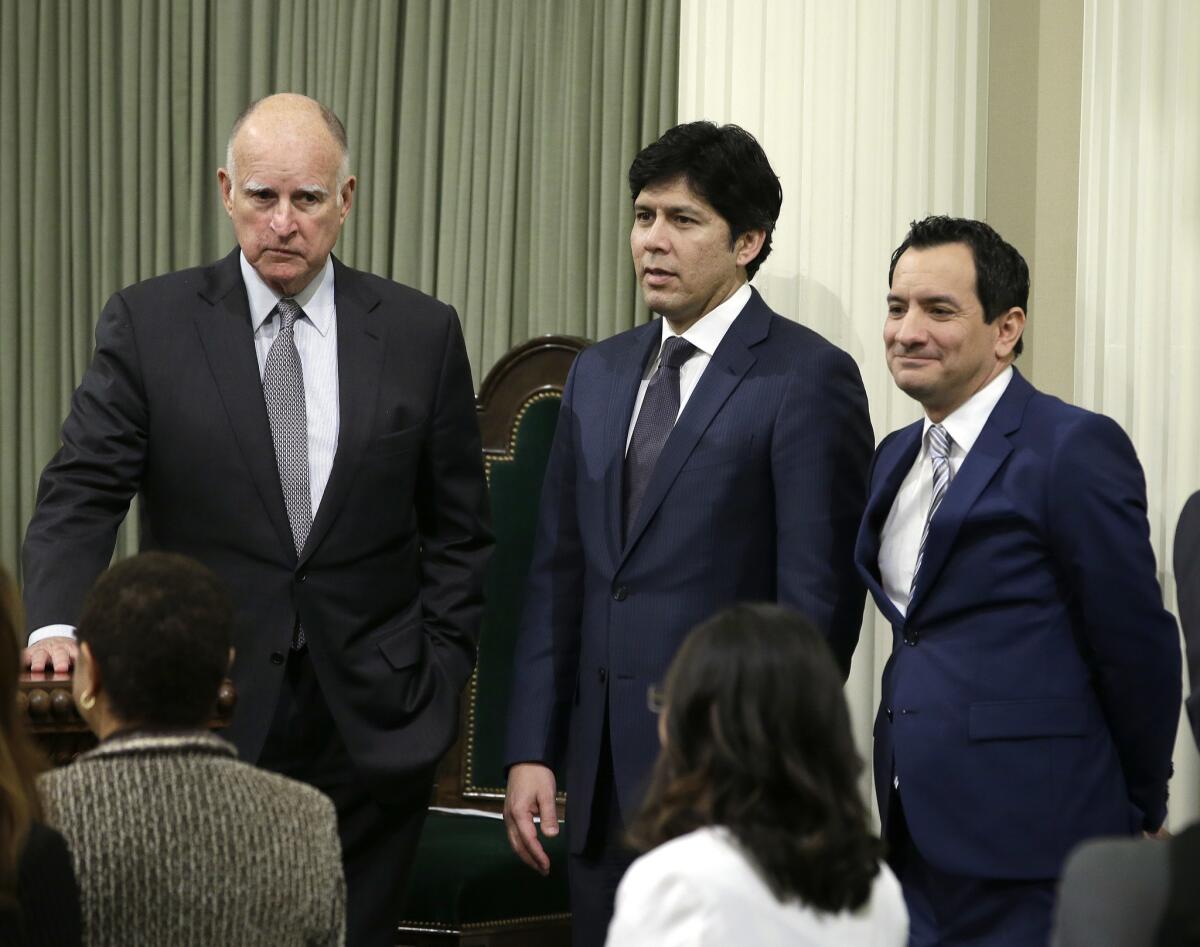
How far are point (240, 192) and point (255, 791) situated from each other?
1.53m

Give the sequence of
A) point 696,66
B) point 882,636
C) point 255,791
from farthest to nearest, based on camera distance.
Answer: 1. point 696,66
2. point 882,636
3. point 255,791

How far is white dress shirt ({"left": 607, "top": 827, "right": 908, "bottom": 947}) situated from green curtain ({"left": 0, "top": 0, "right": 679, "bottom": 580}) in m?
3.28

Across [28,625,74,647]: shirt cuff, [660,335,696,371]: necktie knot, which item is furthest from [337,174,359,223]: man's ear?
[28,625,74,647]: shirt cuff

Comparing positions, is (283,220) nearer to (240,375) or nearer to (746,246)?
(240,375)

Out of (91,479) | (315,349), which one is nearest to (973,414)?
(315,349)

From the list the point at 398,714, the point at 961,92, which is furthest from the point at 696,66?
the point at 398,714

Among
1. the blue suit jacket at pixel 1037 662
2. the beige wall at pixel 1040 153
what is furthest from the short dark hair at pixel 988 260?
the beige wall at pixel 1040 153

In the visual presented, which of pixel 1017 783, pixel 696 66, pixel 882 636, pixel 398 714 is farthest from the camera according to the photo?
pixel 696 66

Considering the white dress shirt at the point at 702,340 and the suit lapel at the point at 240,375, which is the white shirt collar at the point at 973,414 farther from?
the suit lapel at the point at 240,375

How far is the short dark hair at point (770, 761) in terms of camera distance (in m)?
1.86

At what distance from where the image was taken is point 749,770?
1868 millimetres

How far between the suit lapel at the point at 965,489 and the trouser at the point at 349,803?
38.8 inches

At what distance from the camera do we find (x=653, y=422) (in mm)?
3307

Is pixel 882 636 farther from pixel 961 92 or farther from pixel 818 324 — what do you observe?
pixel 961 92
